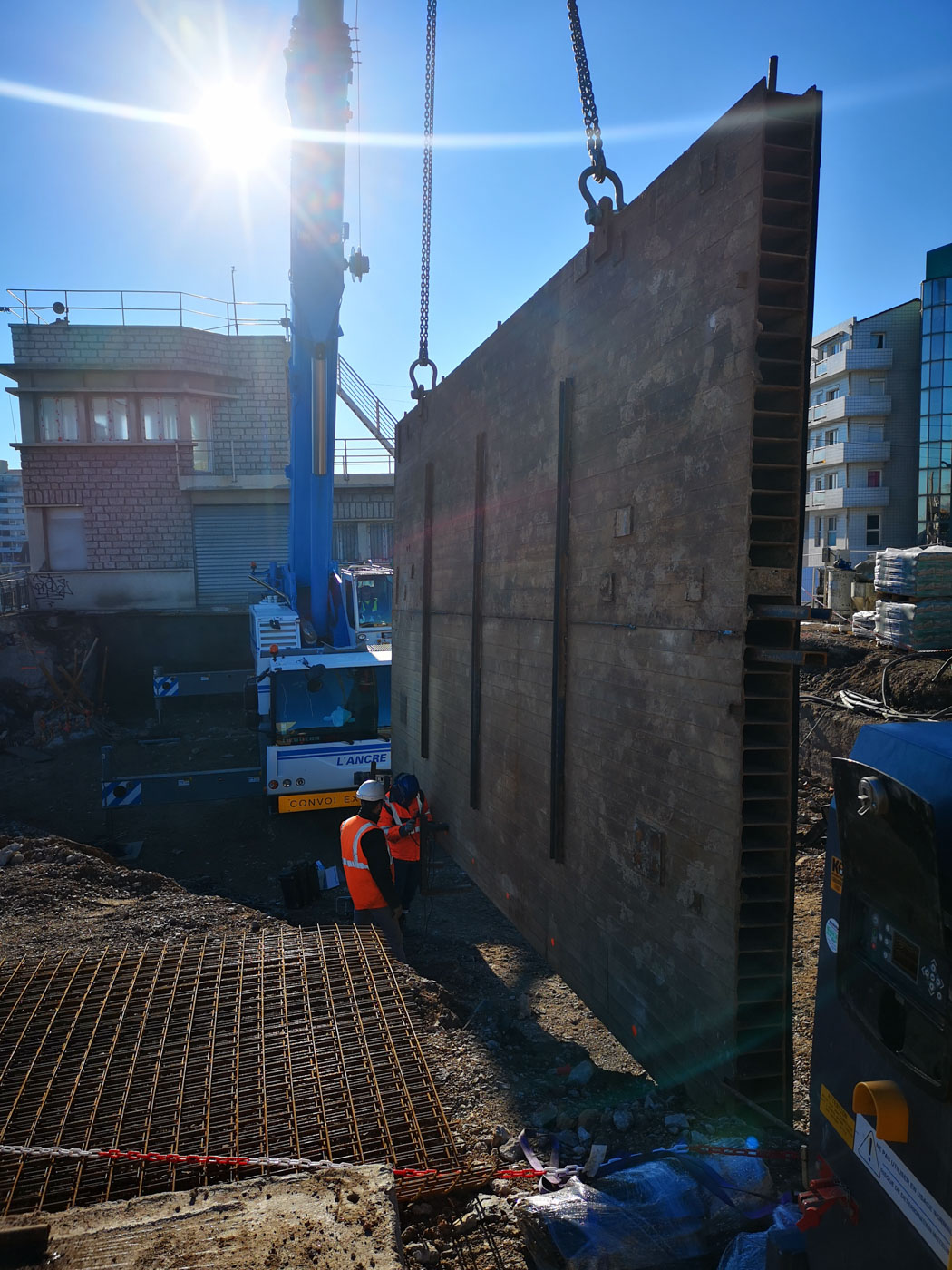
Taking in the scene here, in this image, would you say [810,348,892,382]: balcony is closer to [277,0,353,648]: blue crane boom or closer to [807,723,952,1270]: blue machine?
[277,0,353,648]: blue crane boom

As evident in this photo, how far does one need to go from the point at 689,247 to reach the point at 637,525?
54.6 inches

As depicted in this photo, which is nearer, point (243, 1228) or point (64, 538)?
point (243, 1228)

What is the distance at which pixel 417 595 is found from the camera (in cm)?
995

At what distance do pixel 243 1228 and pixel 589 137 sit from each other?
566cm

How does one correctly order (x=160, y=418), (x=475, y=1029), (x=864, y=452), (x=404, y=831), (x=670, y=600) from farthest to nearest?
1. (x=864, y=452)
2. (x=160, y=418)
3. (x=404, y=831)
4. (x=475, y=1029)
5. (x=670, y=600)

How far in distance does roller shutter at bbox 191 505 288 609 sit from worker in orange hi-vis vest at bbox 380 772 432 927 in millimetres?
18890

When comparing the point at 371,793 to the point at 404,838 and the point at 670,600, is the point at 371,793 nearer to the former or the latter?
the point at 404,838

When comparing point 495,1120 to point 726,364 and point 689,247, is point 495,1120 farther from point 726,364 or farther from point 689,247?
point 689,247

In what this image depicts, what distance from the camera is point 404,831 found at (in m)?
8.15

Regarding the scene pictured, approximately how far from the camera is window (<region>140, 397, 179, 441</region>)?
2611 centimetres

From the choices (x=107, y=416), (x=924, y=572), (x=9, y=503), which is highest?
(x=9, y=503)

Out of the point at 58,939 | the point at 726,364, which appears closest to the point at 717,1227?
the point at 726,364

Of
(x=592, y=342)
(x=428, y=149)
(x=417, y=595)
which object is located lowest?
(x=417, y=595)

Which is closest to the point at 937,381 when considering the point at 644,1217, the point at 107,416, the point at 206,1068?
the point at 107,416
